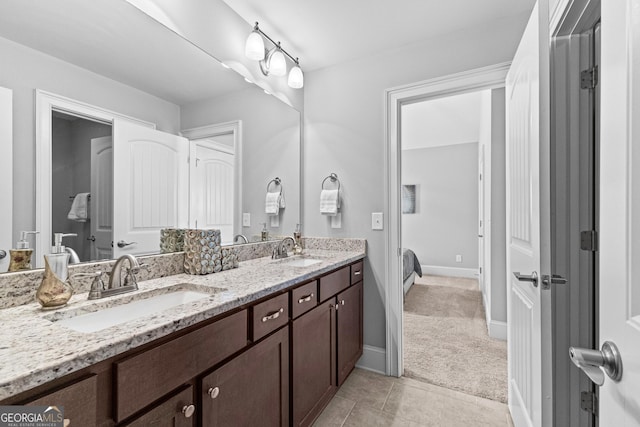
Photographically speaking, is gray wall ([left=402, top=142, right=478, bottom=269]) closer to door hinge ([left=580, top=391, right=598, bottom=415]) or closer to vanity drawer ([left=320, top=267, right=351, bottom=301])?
vanity drawer ([left=320, top=267, right=351, bottom=301])

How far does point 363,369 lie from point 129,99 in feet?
7.44

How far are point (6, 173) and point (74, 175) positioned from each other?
0.61 ft

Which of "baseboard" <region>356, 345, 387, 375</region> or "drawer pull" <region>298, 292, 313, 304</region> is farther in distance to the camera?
"baseboard" <region>356, 345, 387, 375</region>

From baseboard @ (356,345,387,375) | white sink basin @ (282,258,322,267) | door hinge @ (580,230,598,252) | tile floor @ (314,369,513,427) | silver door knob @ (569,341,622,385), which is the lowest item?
tile floor @ (314,369,513,427)

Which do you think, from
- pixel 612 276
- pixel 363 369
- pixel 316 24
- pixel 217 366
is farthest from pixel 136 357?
pixel 316 24

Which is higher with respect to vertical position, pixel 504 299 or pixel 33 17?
pixel 33 17

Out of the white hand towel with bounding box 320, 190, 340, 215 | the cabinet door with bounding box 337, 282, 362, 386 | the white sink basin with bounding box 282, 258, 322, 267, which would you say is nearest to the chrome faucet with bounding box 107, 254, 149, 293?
the white sink basin with bounding box 282, 258, 322, 267

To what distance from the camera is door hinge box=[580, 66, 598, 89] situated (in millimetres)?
1242

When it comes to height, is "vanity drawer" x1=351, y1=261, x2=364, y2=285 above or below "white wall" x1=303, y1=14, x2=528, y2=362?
below

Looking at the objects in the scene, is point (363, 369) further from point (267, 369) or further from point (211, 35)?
point (211, 35)

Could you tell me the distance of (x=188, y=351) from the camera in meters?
0.89

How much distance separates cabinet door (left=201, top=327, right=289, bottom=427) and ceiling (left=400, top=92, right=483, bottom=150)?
303 cm

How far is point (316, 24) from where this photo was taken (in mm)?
1980

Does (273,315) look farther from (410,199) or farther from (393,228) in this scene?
(410,199)
